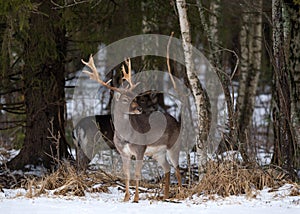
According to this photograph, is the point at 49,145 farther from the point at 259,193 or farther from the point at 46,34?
the point at 259,193

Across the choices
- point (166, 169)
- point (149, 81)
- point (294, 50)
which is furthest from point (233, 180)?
point (149, 81)

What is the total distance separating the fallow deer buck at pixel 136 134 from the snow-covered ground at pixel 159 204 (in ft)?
1.54

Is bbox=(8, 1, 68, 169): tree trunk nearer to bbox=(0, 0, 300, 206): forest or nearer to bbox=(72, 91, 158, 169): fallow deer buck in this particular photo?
bbox=(0, 0, 300, 206): forest

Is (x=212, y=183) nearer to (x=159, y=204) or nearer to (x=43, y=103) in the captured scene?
(x=159, y=204)

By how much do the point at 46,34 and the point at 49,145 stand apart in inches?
71.0

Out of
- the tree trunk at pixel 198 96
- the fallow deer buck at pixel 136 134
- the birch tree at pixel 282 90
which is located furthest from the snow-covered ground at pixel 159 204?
the tree trunk at pixel 198 96

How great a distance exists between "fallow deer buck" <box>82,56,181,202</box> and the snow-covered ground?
47 centimetres

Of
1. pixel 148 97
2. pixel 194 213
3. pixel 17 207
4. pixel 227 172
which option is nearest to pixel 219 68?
pixel 227 172

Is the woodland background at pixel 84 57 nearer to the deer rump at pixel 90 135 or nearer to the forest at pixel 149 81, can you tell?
the forest at pixel 149 81

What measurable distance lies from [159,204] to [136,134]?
111 cm

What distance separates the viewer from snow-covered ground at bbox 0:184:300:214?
6512 mm

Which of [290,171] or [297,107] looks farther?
[297,107]

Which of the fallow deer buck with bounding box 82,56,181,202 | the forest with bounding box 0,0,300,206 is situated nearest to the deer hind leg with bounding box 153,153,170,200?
the fallow deer buck with bounding box 82,56,181,202

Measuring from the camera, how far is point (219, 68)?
8586 mm
